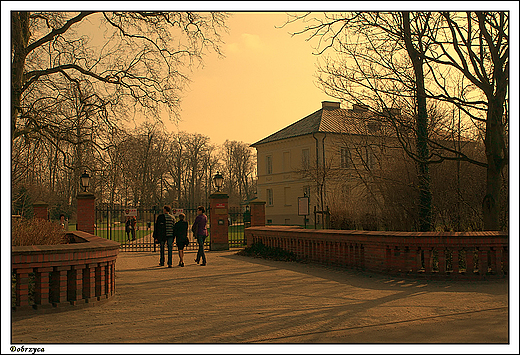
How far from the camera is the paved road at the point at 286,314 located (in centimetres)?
608

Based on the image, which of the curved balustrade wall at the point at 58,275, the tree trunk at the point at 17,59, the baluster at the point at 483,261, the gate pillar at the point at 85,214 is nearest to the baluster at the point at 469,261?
the baluster at the point at 483,261

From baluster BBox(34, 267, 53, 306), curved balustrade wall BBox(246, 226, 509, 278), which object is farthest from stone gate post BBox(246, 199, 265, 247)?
baluster BBox(34, 267, 53, 306)

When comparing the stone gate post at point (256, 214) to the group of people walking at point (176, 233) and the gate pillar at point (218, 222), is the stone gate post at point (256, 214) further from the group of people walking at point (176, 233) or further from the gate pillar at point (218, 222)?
the group of people walking at point (176, 233)

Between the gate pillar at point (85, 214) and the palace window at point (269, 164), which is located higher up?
the palace window at point (269, 164)

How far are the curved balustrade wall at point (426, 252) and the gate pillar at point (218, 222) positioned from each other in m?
9.33

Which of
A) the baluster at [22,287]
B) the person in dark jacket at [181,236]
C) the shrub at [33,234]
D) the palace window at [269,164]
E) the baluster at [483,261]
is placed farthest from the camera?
the palace window at [269,164]

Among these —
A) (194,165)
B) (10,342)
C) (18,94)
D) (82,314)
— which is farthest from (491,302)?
(194,165)

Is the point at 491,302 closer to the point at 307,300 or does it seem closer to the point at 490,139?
the point at 307,300

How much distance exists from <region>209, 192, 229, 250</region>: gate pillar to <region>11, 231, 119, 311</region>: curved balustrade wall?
503 inches

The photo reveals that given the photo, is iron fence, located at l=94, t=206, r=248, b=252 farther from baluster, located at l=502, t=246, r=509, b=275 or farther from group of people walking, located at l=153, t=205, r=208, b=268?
baluster, located at l=502, t=246, r=509, b=275

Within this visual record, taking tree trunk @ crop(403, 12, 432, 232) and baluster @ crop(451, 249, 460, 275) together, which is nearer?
baluster @ crop(451, 249, 460, 275)

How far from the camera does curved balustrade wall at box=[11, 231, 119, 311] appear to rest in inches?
303

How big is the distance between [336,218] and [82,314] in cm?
1141

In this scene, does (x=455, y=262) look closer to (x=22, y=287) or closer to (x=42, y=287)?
(x=42, y=287)
